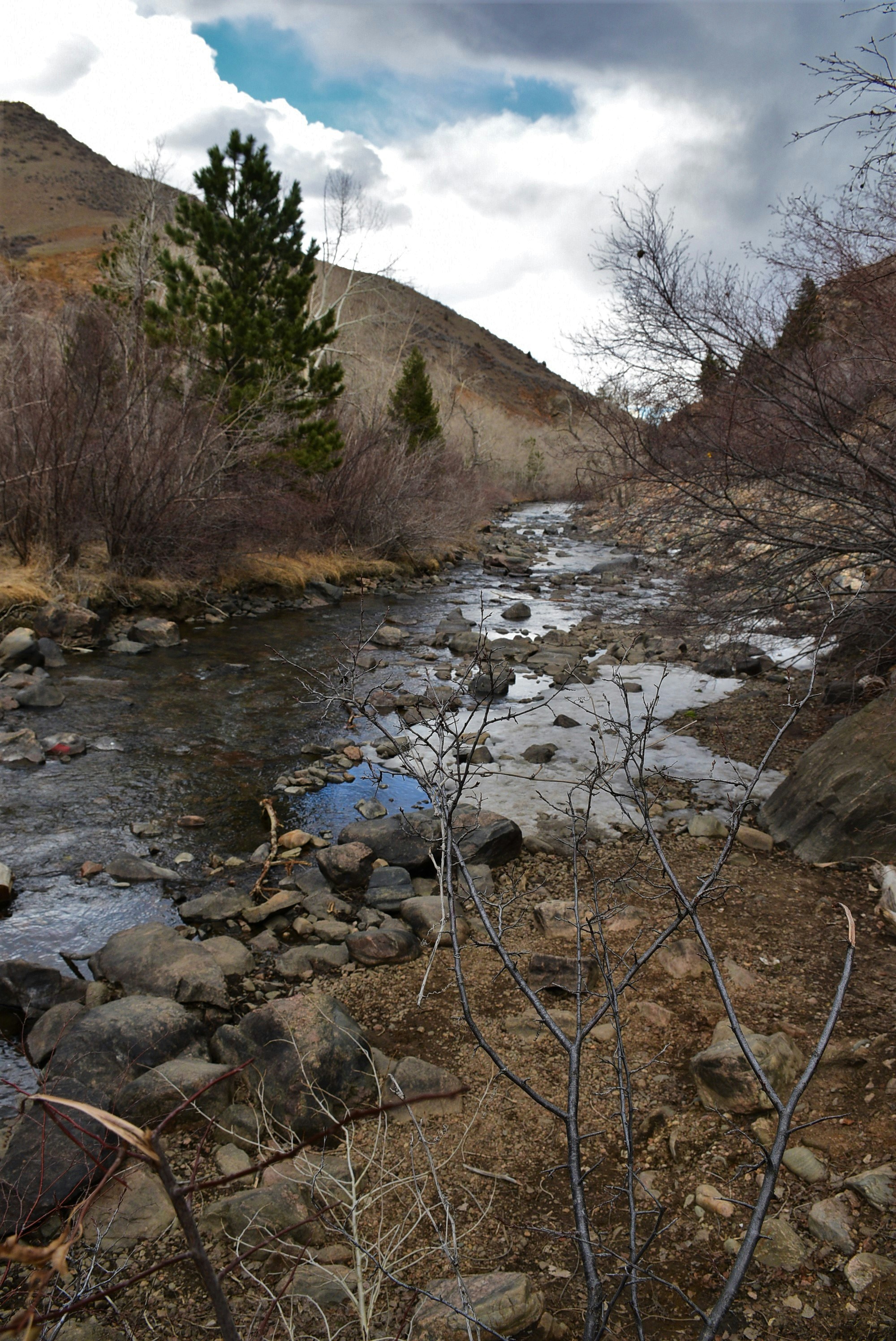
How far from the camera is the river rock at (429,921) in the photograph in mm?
3654

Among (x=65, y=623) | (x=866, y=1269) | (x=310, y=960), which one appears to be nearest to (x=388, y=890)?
(x=310, y=960)

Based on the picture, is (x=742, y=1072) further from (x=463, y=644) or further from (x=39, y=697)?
(x=463, y=644)

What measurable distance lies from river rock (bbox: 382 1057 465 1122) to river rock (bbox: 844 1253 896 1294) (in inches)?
43.8

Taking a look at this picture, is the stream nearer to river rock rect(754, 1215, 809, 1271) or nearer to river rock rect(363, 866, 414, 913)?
river rock rect(363, 866, 414, 913)

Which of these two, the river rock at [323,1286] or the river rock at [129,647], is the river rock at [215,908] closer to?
the river rock at [323,1286]

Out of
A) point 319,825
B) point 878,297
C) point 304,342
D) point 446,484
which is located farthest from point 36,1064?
point 446,484

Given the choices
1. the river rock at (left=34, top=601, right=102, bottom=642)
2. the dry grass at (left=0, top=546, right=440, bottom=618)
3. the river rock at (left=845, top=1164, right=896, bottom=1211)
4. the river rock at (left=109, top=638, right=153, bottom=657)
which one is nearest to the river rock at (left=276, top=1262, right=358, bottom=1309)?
the river rock at (left=845, top=1164, right=896, bottom=1211)

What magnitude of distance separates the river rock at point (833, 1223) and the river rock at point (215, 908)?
2703 mm

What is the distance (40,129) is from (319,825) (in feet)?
373

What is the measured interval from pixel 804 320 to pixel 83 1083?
18.4ft

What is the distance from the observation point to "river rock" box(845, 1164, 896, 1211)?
2.02m

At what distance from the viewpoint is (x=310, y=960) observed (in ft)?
11.6

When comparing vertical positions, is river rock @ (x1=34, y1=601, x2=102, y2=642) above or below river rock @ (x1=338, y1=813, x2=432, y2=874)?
below

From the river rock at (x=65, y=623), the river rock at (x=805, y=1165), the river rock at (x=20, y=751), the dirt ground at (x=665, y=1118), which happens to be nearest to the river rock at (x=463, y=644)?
the river rock at (x=65, y=623)
